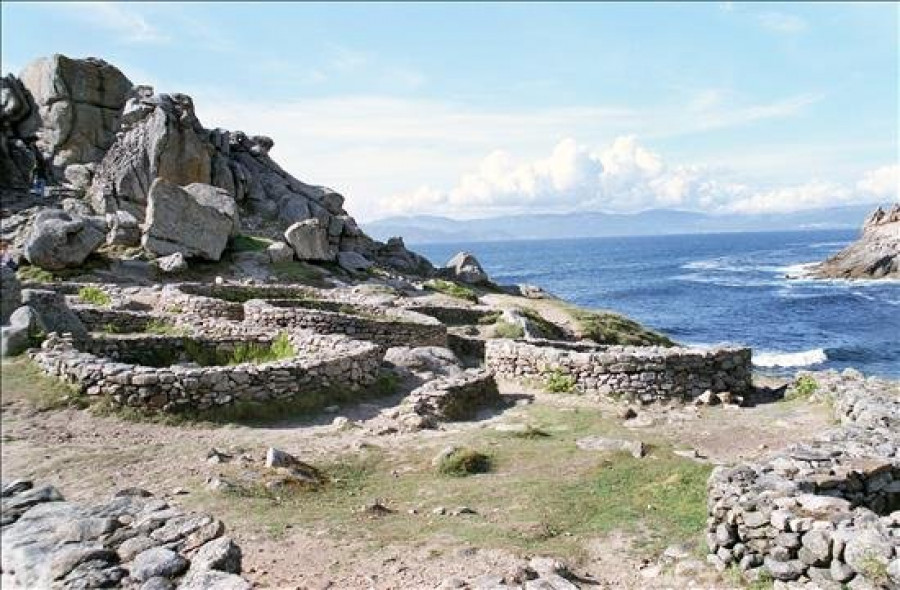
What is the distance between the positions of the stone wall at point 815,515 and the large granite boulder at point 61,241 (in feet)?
89.3

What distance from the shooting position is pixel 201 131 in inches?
2269

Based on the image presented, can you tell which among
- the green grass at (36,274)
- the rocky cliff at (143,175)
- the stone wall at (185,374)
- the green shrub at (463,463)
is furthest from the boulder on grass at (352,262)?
the green shrub at (463,463)

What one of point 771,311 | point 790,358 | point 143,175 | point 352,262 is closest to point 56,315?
point 352,262

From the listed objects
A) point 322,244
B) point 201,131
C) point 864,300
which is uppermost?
point 201,131

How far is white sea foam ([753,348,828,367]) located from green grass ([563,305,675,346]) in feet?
29.4

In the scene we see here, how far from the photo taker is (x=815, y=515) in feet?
35.0

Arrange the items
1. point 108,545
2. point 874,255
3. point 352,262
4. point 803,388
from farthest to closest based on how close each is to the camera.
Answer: point 874,255 < point 352,262 < point 803,388 < point 108,545

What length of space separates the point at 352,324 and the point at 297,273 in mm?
20052

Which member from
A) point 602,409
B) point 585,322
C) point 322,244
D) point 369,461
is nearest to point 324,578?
point 369,461

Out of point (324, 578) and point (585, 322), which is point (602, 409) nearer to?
point (324, 578)

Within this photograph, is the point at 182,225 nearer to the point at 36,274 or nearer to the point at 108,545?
the point at 36,274

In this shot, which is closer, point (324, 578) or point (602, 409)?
point (324, 578)

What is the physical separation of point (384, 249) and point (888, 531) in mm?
55166

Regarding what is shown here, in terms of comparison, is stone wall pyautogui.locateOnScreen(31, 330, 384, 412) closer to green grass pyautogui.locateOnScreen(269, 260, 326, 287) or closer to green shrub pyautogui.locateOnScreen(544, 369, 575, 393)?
green shrub pyautogui.locateOnScreen(544, 369, 575, 393)
